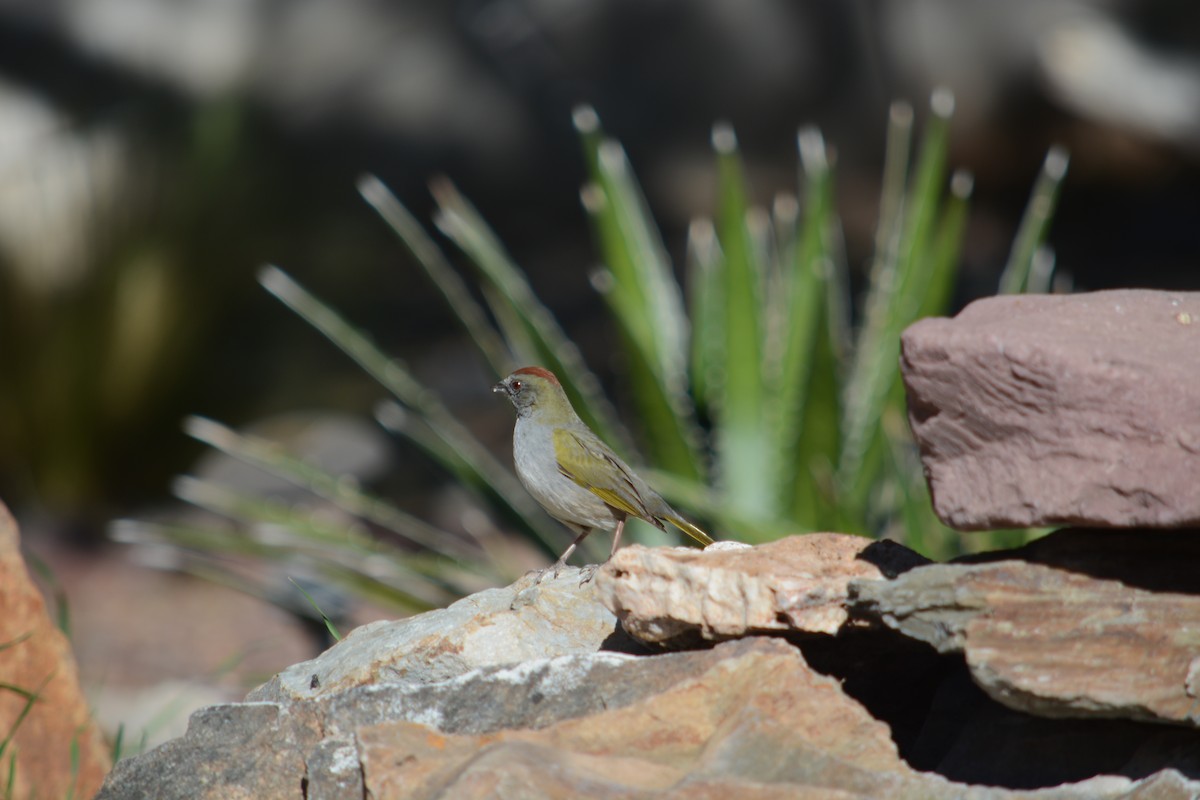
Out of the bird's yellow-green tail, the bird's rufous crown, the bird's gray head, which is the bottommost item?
the bird's yellow-green tail

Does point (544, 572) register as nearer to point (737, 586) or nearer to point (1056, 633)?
point (737, 586)

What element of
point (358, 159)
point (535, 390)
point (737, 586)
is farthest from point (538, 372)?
point (358, 159)

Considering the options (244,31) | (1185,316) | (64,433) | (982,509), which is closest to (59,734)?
(982,509)

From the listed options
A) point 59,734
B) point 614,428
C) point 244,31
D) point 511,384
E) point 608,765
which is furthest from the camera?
point 244,31

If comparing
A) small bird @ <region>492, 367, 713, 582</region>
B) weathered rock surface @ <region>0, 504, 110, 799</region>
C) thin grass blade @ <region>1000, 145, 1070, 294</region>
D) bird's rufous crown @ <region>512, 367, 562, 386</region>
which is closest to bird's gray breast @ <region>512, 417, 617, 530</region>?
small bird @ <region>492, 367, 713, 582</region>

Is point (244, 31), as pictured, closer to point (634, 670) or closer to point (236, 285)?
point (236, 285)

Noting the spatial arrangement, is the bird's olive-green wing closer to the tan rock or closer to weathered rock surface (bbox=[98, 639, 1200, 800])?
weathered rock surface (bbox=[98, 639, 1200, 800])
